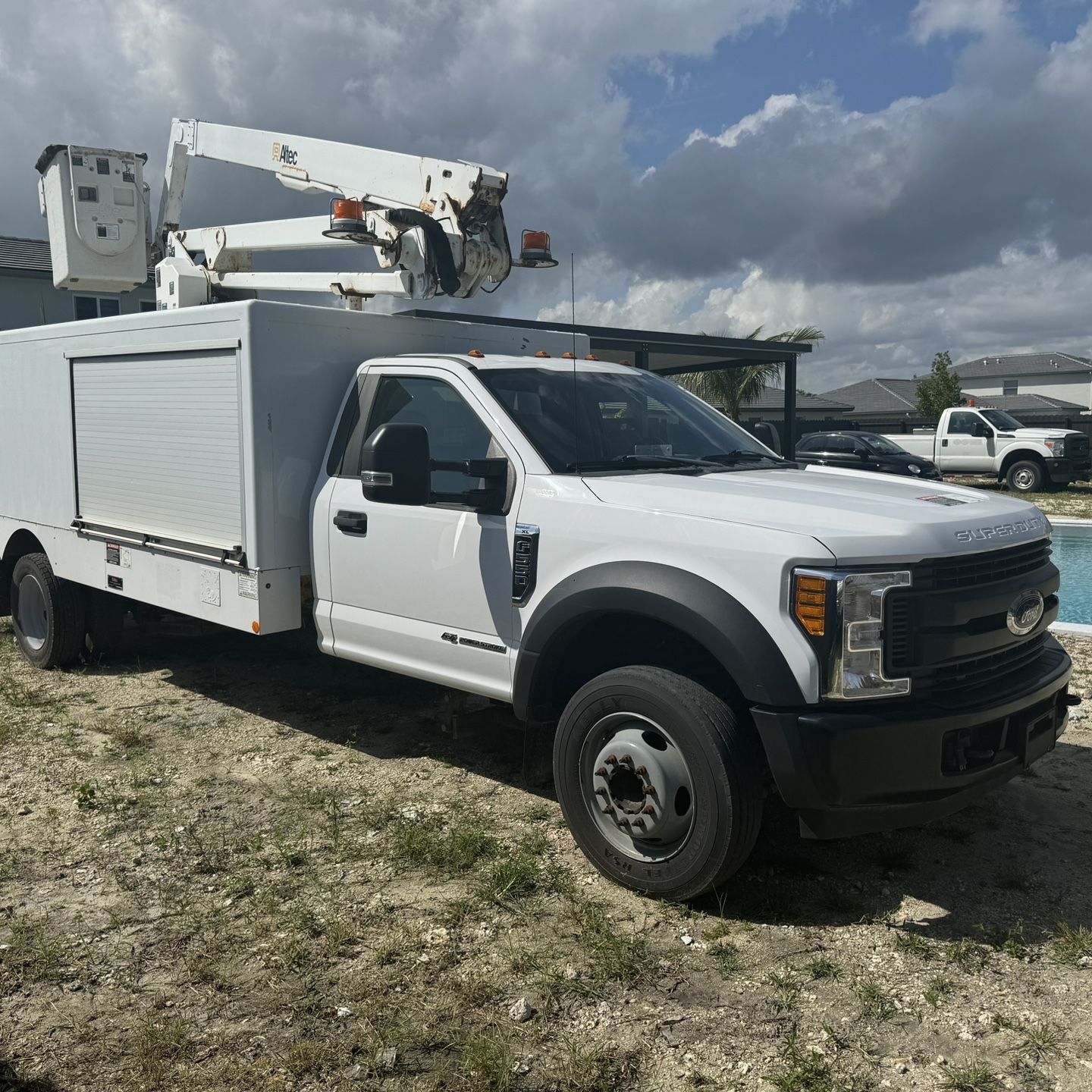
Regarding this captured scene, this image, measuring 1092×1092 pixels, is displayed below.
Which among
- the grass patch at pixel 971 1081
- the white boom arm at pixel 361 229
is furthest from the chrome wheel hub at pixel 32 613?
the grass patch at pixel 971 1081

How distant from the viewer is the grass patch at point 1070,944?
11.5 ft

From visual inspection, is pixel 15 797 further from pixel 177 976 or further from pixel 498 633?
pixel 498 633

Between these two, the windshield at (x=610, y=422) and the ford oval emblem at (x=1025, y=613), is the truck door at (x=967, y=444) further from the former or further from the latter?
the ford oval emblem at (x=1025, y=613)

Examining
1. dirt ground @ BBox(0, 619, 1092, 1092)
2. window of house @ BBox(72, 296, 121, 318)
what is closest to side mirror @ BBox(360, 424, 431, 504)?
dirt ground @ BBox(0, 619, 1092, 1092)

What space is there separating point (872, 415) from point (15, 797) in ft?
181

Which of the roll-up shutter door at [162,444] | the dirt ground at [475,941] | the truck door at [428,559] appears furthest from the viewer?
the roll-up shutter door at [162,444]

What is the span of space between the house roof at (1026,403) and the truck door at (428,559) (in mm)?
52534

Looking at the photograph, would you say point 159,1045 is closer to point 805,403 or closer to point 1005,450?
point 1005,450

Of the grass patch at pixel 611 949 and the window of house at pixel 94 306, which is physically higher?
the window of house at pixel 94 306

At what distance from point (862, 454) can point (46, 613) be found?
19328mm

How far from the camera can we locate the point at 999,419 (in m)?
24.9

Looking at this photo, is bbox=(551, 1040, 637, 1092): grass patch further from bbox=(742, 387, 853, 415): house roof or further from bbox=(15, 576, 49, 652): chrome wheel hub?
bbox=(742, 387, 853, 415): house roof

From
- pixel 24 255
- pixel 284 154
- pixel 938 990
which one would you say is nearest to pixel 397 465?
pixel 938 990

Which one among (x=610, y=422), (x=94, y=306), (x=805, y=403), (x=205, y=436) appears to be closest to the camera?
(x=610, y=422)
